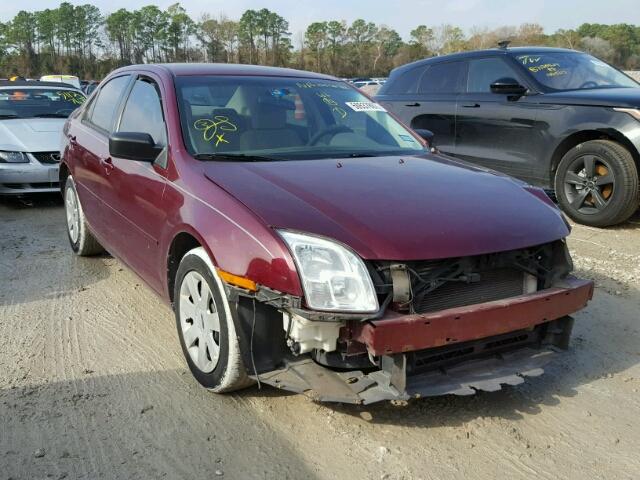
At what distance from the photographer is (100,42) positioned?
69.0 m

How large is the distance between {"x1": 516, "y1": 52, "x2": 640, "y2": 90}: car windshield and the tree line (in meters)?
53.7

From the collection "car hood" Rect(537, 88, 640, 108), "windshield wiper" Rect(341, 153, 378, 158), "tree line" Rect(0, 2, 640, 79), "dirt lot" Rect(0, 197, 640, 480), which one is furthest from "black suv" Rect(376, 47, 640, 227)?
"tree line" Rect(0, 2, 640, 79)

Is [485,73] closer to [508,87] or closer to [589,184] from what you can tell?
[508,87]

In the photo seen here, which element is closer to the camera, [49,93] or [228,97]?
[228,97]

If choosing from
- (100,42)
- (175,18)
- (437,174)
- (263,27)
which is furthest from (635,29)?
(437,174)

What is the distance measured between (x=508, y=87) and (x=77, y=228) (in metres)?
4.45

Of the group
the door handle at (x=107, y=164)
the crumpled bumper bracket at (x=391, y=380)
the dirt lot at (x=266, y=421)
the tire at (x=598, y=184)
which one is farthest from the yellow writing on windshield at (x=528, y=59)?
the crumpled bumper bracket at (x=391, y=380)

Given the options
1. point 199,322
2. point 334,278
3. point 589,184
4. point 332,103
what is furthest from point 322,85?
point 589,184

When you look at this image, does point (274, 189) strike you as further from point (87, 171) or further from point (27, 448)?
point (87, 171)

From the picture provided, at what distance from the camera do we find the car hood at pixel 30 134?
717 centimetres

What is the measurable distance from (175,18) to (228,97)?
7363 cm

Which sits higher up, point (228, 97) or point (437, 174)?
point (228, 97)

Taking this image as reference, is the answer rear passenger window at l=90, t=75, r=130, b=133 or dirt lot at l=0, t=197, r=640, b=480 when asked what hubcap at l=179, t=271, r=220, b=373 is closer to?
dirt lot at l=0, t=197, r=640, b=480

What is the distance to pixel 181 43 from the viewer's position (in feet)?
227
